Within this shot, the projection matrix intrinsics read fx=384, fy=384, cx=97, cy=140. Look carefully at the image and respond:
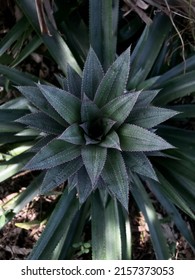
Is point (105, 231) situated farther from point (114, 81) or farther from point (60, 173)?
point (114, 81)

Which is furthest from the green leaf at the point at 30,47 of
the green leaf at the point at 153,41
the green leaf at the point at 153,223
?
the green leaf at the point at 153,223

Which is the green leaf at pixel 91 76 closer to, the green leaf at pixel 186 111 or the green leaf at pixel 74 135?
the green leaf at pixel 74 135

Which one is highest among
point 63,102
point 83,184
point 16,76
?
point 16,76

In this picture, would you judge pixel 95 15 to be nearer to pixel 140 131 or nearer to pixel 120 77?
pixel 120 77

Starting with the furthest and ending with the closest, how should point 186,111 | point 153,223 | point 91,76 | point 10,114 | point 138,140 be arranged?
point 153,223 → point 186,111 → point 10,114 → point 91,76 → point 138,140

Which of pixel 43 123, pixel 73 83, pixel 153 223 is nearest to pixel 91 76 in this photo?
pixel 73 83

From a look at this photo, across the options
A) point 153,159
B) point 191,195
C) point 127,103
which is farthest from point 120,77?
point 191,195
